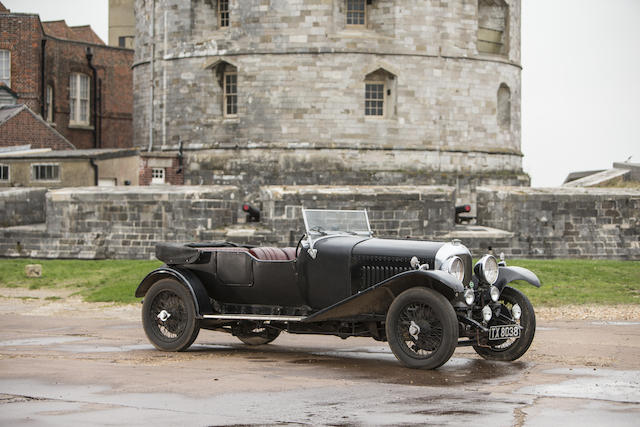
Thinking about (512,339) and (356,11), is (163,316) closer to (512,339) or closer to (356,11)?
(512,339)

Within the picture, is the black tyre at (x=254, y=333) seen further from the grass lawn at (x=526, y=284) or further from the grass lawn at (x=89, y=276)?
the grass lawn at (x=89, y=276)

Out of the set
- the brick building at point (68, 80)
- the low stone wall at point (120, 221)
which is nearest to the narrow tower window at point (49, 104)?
the brick building at point (68, 80)

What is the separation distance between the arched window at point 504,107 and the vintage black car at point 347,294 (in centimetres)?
2689

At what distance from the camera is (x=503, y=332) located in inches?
388

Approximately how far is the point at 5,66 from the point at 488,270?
3779 centimetres

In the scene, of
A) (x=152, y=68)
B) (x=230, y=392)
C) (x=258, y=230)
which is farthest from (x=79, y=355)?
(x=152, y=68)

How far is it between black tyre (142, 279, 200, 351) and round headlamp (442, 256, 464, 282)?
3.07 metres

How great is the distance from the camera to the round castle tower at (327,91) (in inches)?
1312

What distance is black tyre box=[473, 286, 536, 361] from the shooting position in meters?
10.2

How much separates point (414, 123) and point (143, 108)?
1088 centimetres

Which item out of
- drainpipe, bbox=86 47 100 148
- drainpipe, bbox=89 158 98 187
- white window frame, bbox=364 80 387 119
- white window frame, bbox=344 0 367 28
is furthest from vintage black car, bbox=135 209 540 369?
drainpipe, bbox=86 47 100 148

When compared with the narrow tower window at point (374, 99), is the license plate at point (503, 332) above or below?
below

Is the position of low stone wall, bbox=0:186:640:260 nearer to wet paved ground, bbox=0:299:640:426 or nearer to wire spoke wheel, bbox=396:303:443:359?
wet paved ground, bbox=0:299:640:426

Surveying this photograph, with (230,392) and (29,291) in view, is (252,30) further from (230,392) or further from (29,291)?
(230,392)
